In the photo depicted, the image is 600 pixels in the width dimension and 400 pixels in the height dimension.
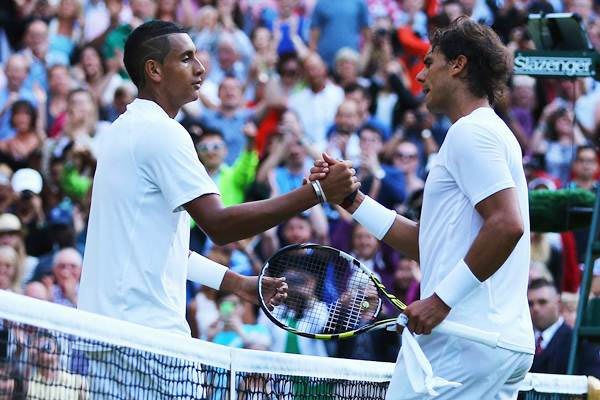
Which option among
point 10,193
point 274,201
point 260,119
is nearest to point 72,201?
point 10,193

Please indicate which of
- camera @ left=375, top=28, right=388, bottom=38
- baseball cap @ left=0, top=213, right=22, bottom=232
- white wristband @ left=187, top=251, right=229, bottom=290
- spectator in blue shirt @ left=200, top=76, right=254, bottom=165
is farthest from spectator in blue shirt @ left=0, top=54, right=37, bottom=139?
white wristband @ left=187, top=251, right=229, bottom=290

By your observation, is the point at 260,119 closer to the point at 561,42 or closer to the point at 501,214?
the point at 561,42

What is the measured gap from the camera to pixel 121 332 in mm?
4746

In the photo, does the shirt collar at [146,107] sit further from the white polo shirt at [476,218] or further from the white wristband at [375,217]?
the white polo shirt at [476,218]

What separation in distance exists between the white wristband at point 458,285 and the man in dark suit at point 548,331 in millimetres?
4379

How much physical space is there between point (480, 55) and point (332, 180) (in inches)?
32.3

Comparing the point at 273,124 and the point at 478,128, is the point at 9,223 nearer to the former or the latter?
the point at 273,124

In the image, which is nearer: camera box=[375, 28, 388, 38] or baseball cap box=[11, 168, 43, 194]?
baseball cap box=[11, 168, 43, 194]

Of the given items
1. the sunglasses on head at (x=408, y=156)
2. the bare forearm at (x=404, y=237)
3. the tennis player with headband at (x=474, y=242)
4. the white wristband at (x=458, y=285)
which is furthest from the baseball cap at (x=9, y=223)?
the white wristband at (x=458, y=285)

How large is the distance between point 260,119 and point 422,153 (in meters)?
1.72

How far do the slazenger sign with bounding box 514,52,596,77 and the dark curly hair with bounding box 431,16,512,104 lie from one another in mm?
2885

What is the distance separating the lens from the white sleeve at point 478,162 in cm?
491

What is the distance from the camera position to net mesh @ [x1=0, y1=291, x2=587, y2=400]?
4.59m

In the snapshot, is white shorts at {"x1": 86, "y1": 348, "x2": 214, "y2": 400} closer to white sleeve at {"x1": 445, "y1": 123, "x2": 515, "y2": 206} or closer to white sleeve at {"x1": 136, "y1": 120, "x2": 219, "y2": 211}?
white sleeve at {"x1": 136, "y1": 120, "x2": 219, "y2": 211}
